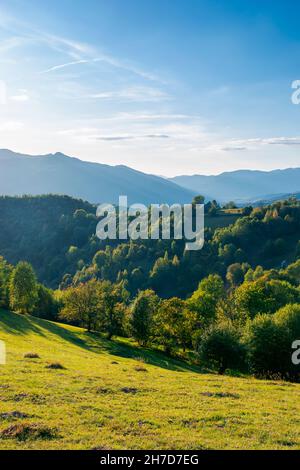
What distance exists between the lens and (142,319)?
249 ft

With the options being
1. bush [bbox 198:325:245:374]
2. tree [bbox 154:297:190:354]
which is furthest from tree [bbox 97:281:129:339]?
bush [bbox 198:325:245:374]

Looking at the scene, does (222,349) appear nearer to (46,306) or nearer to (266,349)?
(266,349)

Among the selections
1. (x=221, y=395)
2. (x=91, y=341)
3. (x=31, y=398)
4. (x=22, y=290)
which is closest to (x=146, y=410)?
(x=31, y=398)

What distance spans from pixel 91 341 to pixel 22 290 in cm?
2549

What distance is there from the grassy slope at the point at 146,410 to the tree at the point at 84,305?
1931 inches

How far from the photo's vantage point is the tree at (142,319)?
247 feet

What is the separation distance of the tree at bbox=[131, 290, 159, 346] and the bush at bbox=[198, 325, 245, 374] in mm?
20626

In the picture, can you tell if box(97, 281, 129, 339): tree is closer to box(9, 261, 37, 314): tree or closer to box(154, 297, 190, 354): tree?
box(154, 297, 190, 354): tree

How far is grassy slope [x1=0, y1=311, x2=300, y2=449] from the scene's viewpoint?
1638 cm

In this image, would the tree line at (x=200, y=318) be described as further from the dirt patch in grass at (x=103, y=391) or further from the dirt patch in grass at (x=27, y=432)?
the dirt patch in grass at (x=27, y=432)

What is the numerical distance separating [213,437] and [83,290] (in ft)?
232

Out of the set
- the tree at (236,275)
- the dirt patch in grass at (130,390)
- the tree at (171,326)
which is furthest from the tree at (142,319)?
the tree at (236,275)
